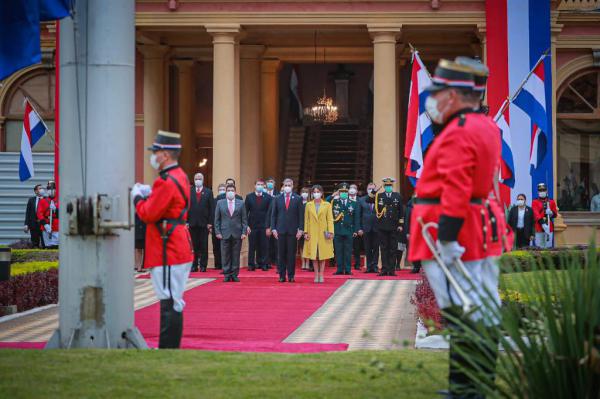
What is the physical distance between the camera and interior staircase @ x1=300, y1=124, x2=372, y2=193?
39000 millimetres

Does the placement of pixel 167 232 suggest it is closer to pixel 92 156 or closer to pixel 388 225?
pixel 92 156

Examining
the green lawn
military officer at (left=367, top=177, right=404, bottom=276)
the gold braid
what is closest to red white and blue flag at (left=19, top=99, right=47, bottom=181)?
the gold braid

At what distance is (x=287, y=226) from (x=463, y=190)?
16105 mm

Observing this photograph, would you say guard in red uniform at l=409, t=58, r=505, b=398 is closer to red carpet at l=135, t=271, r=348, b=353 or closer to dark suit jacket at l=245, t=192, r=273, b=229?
red carpet at l=135, t=271, r=348, b=353

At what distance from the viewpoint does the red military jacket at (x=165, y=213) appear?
9.31 meters

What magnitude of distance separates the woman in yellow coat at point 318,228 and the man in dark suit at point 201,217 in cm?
291

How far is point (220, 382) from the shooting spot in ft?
23.3

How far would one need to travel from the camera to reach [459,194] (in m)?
6.54

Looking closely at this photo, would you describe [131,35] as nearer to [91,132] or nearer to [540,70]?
[91,132]

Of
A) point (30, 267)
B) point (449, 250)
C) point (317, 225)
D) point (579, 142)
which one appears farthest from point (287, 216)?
point (449, 250)

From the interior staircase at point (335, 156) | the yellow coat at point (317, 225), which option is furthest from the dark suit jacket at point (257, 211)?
the interior staircase at point (335, 156)

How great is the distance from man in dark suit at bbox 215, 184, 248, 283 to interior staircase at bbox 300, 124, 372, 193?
1478 centimetres

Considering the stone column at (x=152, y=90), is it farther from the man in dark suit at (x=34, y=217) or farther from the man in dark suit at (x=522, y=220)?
the man in dark suit at (x=522, y=220)

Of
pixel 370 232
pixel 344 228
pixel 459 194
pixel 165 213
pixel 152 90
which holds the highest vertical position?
pixel 152 90
